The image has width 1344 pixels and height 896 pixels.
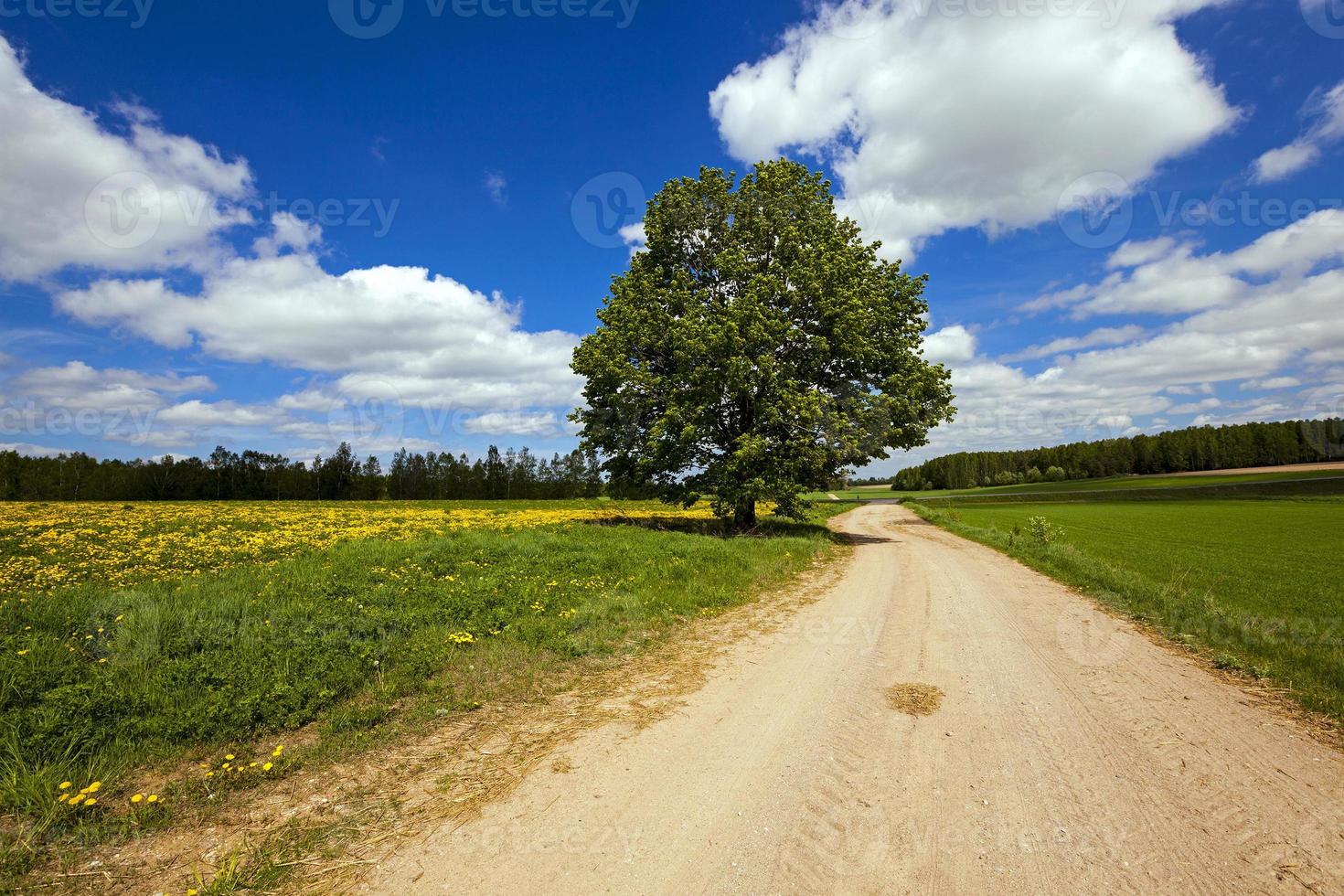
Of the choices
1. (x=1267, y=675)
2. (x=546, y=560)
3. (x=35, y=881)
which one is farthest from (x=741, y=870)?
(x=546, y=560)

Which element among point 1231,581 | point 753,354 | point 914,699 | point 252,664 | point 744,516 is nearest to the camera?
point 252,664

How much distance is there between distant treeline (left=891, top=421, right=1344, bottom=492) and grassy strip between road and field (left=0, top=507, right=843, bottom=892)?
144 metres

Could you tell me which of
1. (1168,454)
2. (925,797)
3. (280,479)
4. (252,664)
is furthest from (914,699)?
(1168,454)

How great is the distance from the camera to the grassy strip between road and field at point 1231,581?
7734 millimetres

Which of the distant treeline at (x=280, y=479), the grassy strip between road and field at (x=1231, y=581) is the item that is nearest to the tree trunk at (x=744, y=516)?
the grassy strip between road and field at (x=1231, y=581)

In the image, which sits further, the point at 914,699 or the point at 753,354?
the point at 753,354

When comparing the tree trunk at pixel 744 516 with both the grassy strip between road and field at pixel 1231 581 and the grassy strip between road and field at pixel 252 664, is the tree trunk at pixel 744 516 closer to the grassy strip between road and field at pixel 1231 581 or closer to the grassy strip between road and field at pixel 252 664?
the grassy strip between road and field at pixel 1231 581

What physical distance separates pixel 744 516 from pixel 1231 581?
16881mm

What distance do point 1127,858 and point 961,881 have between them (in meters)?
1.24

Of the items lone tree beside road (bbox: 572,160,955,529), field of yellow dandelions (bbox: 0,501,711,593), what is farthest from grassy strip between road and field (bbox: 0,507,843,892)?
lone tree beside road (bbox: 572,160,955,529)

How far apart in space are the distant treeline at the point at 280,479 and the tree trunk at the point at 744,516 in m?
55.5

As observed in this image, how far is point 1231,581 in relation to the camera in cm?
1755

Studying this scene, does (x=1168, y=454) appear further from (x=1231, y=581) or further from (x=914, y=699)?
(x=914, y=699)

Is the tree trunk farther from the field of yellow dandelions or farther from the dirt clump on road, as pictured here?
the dirt clump on road
